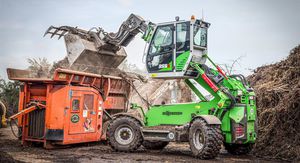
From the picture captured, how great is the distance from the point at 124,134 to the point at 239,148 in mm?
2987

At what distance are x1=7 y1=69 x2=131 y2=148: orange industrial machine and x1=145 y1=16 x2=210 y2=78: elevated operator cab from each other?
1.86 m

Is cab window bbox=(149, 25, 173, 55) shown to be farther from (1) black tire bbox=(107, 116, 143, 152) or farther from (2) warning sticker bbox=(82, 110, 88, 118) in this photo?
(2) warning sticker bbox=(82, 110, 88, 118)

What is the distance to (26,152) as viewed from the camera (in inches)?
342

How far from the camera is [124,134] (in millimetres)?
9688

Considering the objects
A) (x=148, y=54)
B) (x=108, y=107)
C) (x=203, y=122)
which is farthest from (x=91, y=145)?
(x=203, y=122)

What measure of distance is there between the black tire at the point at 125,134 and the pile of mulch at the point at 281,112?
3.19m

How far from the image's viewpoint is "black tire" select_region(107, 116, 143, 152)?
31.2ft

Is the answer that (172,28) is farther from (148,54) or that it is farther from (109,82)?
(109,82)

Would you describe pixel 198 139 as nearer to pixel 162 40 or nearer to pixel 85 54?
pixel 162 40

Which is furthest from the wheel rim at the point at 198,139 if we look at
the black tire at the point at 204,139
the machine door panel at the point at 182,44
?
the machine door panel at the point at 182,44

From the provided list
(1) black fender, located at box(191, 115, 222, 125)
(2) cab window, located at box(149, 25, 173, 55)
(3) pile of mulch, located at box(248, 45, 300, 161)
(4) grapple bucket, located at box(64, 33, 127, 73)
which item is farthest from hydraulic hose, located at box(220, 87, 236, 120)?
(4) grapple bucket, located at box(64, 33, 127, 73)

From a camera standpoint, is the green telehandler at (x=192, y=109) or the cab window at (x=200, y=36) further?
the cab window at (x=200, y=36)

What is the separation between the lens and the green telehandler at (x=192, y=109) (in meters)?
8.62

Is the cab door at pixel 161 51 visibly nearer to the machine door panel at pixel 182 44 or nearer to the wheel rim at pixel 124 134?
the machine door panel at pixel 182 44
